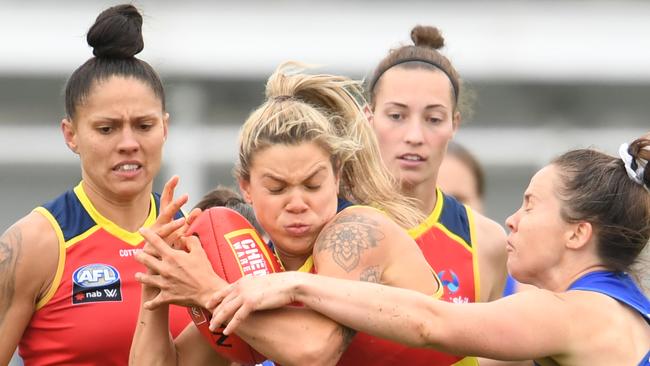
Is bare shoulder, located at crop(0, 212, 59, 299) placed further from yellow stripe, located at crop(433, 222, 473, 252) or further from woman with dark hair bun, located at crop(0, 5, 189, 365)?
yellow stripe, located at crop(433, 222, 473, 252)

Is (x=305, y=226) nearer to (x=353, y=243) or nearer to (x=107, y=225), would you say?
(x=353, y=243)

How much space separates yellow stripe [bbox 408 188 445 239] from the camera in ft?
18.4

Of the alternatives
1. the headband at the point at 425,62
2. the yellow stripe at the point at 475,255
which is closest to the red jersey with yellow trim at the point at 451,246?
the yellow stripe at the point at 475,255

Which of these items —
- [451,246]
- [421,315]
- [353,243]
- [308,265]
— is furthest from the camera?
[451,246]

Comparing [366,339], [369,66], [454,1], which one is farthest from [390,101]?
[454,1]

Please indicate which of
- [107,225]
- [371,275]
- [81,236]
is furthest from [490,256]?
[81,236]

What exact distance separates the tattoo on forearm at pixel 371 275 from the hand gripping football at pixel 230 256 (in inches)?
12.9

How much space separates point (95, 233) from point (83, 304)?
309 mm

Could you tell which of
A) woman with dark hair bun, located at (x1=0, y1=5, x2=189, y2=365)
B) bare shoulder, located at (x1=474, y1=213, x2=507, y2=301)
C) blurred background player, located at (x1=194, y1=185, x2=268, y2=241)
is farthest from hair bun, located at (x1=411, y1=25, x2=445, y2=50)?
woman with dark hair bun, located at (x1=0, y1=5, x2=189, y2=365)

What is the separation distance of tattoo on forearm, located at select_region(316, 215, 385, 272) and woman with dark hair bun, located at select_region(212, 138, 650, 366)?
0.12 metres

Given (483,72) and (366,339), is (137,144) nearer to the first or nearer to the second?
(366,339)

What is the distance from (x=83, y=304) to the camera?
4.86 metres

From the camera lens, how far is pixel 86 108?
4.92 metres

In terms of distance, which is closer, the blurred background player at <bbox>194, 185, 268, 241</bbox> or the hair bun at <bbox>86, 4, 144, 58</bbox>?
the hair bun at <bbox>86, 4, 144, 58</bbox>
